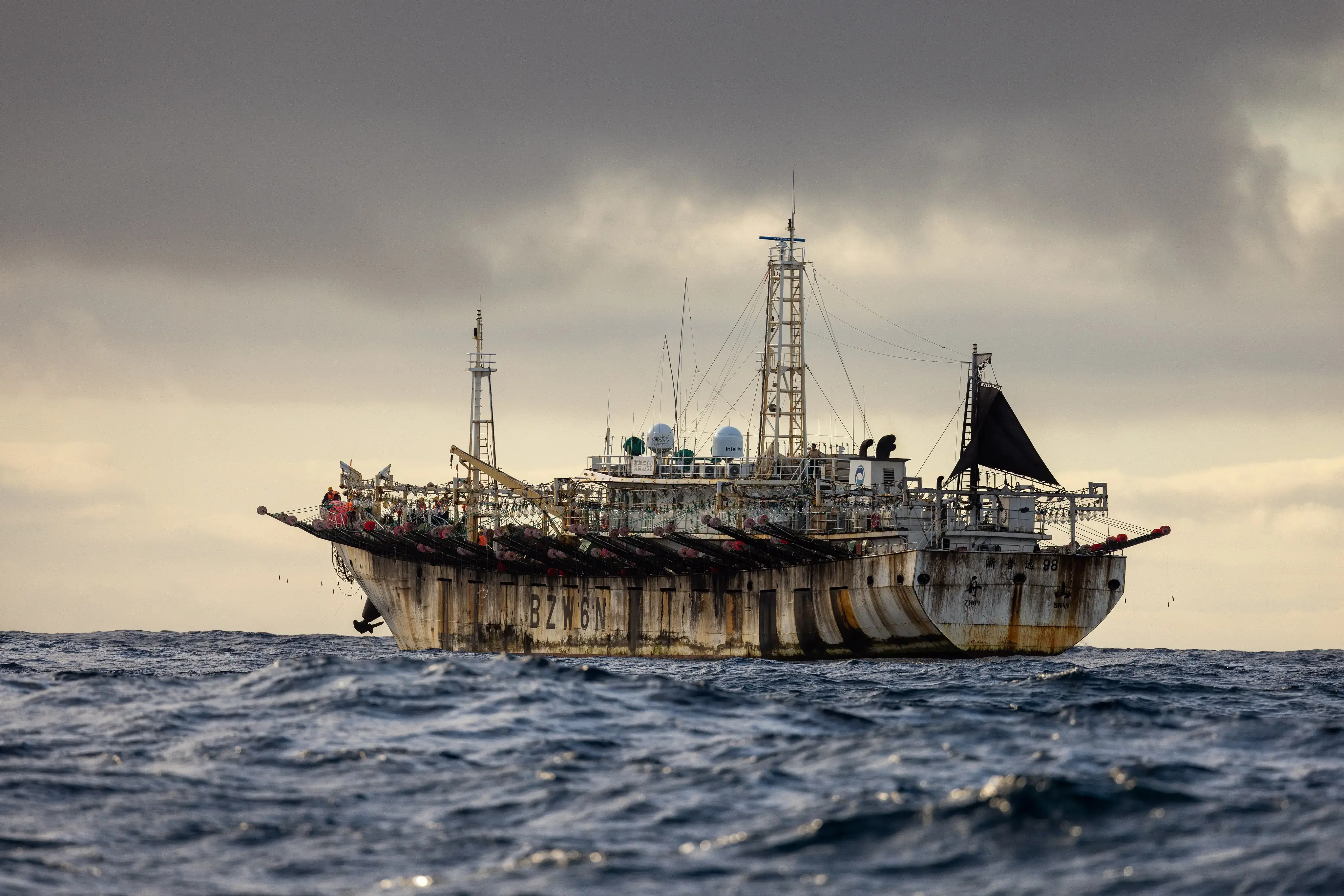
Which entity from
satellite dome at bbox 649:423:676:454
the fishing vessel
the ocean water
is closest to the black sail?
Answer: the fishing vessel

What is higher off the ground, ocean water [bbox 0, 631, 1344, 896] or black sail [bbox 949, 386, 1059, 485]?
black sail [bbox 949, 386, 1059, 485]

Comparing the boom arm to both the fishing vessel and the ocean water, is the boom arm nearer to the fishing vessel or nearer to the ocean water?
the fishing vessel

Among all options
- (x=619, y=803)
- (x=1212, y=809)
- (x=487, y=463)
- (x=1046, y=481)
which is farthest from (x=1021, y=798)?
(x=487, y=463)

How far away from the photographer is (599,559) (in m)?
88.2

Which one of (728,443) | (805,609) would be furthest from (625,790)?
(728,443)

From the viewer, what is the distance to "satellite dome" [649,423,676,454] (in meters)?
94.9

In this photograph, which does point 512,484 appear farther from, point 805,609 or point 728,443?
point 805,609

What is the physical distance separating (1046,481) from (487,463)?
39.6 m

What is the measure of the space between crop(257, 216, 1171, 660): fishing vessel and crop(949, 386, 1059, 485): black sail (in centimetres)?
10

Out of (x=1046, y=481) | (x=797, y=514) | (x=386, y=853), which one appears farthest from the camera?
(x=797, y=514)

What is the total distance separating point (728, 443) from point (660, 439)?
493cm

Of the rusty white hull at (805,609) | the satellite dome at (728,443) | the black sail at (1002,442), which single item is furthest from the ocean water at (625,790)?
the satellite dome at (728,443)

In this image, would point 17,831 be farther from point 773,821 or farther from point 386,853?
point 773,821

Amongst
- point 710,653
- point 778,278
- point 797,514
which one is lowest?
point 710,653
